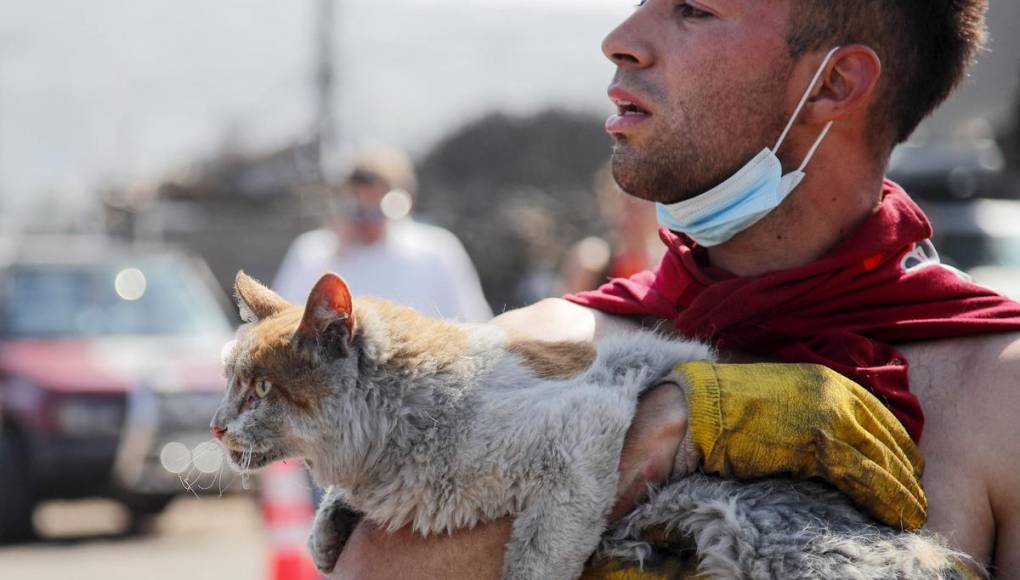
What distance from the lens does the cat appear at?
2.10 metres

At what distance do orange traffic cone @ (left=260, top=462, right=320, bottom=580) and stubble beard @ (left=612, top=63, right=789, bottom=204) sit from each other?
331 centimetres

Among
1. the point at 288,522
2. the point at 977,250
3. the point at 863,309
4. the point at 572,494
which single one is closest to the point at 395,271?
the point at 288,522

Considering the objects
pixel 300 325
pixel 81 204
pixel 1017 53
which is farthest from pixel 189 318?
pixel 81 204

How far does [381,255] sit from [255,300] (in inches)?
151

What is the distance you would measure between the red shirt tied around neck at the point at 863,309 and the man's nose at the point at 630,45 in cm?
49

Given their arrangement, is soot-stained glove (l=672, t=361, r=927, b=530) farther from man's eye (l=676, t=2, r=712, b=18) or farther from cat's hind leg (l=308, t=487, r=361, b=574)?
man's eye (l=676, t=2, r=712, b=18)

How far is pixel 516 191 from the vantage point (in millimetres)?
24000

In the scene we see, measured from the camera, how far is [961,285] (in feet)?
8.29

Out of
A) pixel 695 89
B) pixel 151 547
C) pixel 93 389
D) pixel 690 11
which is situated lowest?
pixel 151 547

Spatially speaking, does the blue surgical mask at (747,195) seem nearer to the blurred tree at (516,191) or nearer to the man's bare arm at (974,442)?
the man's bare arm at (974,442)

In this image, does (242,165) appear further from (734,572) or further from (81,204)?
(734,572)

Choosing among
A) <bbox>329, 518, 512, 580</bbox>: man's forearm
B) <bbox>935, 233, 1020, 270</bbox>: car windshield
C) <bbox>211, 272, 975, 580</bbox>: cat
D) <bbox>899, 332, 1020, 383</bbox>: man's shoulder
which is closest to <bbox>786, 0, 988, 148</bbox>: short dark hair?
<bbox>899, 332, 1020, 383</bbox>: man's shoulder

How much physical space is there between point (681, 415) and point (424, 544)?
52 cm

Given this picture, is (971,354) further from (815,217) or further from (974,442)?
(815,217)
